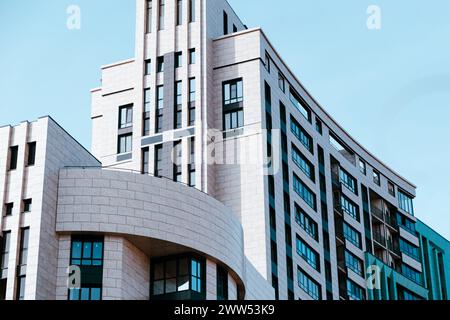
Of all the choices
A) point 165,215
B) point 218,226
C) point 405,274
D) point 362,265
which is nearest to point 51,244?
point 165,215

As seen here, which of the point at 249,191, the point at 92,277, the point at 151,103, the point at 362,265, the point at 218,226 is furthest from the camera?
the point at 362,265

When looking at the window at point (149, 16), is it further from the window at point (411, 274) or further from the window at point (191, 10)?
the window at point (411, 274)

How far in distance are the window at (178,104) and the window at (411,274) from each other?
37.8 metres

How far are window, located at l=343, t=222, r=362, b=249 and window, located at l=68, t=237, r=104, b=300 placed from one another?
4797cm

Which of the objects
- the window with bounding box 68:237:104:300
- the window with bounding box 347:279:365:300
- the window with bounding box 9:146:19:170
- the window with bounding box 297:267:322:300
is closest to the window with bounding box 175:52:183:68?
the window with bounding box 297:267:322:300

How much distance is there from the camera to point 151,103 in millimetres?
83688

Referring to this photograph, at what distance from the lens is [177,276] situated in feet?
176

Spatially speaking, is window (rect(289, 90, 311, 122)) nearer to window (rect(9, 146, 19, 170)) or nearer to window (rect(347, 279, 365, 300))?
window (rect(347, 279, 365, 300))

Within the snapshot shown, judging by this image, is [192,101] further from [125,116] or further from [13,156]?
[13,156]

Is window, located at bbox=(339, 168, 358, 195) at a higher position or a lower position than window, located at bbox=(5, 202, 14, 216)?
higher

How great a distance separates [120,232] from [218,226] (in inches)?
263

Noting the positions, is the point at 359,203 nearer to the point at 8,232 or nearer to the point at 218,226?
the point at 218,226

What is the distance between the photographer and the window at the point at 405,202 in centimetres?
11160

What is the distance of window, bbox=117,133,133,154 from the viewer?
Answer: 8544 centimetres
